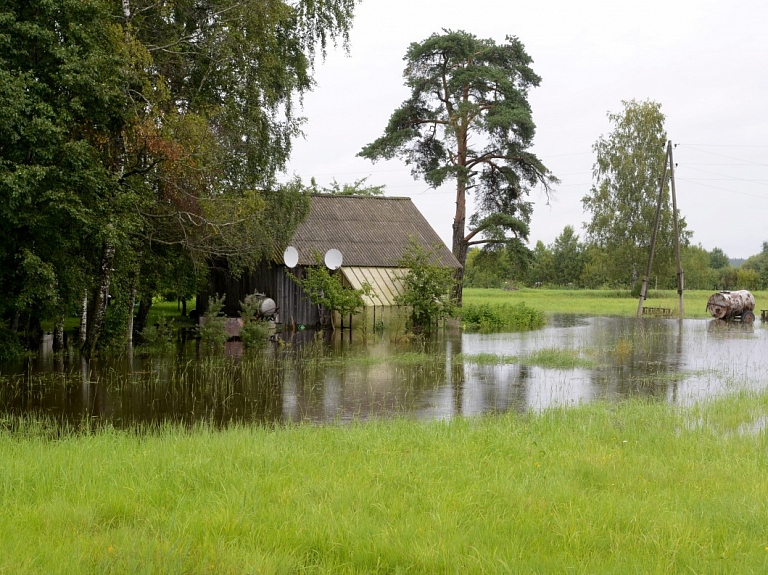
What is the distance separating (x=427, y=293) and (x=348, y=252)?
478 centimetres

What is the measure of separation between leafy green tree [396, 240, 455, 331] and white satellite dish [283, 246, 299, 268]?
3976 mm

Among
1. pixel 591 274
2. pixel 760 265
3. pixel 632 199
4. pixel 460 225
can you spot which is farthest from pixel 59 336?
pixel 760 265

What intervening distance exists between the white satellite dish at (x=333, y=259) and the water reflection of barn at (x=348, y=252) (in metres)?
0.62

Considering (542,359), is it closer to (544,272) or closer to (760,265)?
(544,272)

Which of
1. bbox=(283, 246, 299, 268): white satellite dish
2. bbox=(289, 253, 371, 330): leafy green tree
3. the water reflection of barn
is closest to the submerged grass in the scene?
bbox=(289, 253, 371, 330): leafy green tree

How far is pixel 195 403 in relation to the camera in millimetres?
12070

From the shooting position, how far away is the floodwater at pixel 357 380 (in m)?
11.5

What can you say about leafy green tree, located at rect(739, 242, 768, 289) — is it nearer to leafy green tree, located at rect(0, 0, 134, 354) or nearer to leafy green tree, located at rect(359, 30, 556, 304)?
leafy green tree, located at rect(359, 30, 556, 304)

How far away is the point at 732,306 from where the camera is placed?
3350cm

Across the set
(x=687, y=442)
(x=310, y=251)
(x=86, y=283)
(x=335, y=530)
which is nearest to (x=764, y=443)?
(x=687, y=442)

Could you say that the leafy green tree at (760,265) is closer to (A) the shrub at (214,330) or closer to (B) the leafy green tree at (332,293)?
(B) the leafy green tree at (332,293)

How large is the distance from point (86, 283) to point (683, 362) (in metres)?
14.0

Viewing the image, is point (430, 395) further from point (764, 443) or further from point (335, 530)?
point (335, 530)

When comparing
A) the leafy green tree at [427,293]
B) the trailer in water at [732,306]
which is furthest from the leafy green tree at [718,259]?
the leafy green tree at [427,293]
